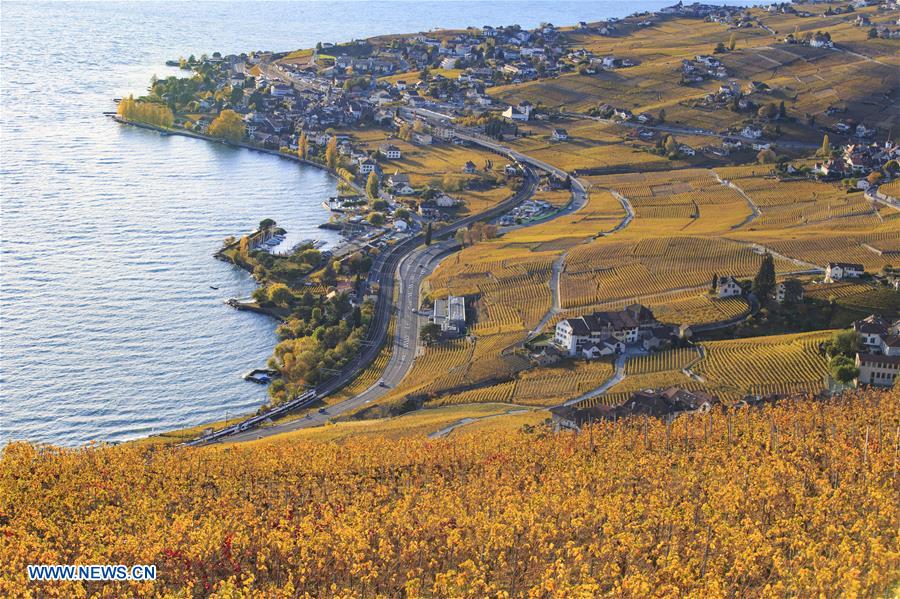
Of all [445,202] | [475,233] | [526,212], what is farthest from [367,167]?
[475,233]

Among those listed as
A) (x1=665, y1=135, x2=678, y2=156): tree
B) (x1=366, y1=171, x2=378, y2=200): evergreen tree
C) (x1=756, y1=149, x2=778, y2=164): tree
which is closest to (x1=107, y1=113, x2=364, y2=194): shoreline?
(x1=366, y1=171, x2=378, y2=200): evergreen tree

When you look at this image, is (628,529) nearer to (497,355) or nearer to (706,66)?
(497,355)

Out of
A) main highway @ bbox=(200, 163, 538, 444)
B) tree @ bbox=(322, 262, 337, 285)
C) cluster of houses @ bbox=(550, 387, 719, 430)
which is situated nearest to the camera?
cluster of houses @ bbox=(550, 387, 719, 430)

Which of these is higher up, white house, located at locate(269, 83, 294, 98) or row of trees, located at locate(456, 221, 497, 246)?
white house, located at locate(269, 83, 294, 98)

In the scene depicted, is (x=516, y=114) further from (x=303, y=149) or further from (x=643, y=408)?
(x=643, y=408)

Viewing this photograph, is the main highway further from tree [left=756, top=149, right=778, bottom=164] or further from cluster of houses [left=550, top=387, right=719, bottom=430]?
tree [left=756, top=149, right=778, bottom=164]

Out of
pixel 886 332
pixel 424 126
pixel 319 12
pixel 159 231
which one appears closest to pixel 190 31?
pixel 319 12
